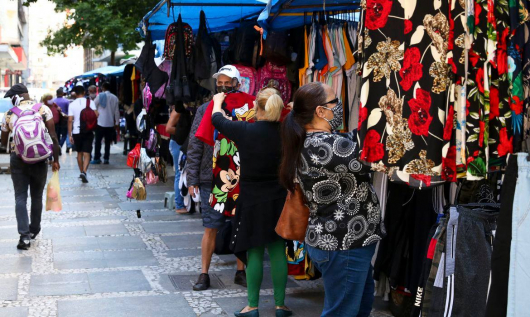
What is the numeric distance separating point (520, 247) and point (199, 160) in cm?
392

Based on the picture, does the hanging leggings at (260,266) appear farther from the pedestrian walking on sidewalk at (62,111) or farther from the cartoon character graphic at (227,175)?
the pedestrian walking on sidewalk at (62,111)

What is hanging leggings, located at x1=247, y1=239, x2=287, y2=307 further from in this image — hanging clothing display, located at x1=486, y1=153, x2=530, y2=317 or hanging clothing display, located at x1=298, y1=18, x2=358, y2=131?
hanging clothing display, located at x1=486, y1=153, x2=530, y2=317

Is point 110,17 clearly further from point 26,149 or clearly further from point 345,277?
point 345,277

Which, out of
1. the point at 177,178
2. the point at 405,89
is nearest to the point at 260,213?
the point at 405,89

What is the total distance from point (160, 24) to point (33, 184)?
2.76 meters

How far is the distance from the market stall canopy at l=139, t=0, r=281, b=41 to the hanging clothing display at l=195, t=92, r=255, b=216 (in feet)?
6.56

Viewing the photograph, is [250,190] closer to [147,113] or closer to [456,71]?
[456,71]

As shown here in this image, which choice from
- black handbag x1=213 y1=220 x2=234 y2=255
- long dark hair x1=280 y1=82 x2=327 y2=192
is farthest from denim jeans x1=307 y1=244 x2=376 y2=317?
black handbag x1=213 y1=220 x2=234 y2=255

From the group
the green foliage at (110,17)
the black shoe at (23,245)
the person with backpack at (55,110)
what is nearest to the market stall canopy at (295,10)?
the black shoe at (23,245)

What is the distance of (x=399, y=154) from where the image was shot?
3.64m

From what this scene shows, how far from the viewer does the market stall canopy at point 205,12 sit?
26.1 ft

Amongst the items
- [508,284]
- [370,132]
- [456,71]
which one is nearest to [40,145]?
[370,132]

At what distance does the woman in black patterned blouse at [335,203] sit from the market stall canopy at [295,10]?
6.12 ft

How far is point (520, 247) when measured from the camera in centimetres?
274
